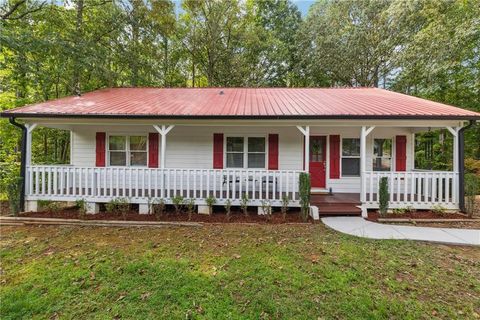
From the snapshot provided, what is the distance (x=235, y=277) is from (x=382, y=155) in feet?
24.8

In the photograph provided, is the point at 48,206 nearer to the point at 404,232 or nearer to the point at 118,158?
the point at 118,158

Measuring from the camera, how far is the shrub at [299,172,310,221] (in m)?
6.05

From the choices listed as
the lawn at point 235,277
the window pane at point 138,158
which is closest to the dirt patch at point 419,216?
the lawn at point 235,277

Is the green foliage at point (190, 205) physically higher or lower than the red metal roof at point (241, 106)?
lower

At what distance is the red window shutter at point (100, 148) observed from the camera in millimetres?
8469

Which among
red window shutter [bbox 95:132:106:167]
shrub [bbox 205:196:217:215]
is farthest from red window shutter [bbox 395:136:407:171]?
red window shutter [bbox 95:132:106:167]

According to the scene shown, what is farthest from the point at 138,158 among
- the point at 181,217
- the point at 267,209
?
the point at 267,209

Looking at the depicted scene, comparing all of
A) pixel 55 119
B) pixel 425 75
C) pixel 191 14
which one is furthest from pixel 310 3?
pixel 55 119

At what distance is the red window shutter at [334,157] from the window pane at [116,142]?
25.0 ft

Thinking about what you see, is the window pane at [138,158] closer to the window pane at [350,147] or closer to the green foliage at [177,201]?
the green foliage at [177,201]

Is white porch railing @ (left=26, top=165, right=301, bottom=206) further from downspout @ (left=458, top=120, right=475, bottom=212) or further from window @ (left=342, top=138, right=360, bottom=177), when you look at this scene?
downspout @ (left=458, top=120, right=475, bottom=212)

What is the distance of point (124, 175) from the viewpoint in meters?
6.78

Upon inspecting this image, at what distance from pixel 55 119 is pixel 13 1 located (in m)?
7.79

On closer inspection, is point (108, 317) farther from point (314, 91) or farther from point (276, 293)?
point (314, 91)
